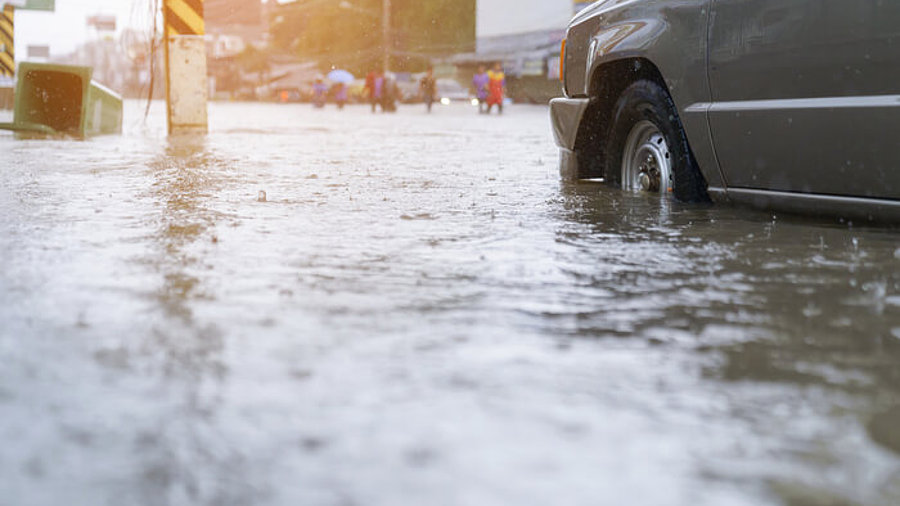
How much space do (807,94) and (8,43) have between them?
17005 mm

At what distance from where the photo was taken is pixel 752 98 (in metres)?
5.44

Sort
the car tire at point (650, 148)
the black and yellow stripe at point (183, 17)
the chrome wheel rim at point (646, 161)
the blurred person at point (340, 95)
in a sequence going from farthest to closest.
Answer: the blurred person at point (340, 95)
the black and yellow stripe at point (183, 17)
the chrome wheel rim at point (646, 161)
the car tire at point (650, 148)

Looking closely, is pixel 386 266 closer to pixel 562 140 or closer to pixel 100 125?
pixel 562 140

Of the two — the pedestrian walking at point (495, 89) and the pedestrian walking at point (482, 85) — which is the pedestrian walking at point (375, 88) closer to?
the pedestrian walking at point (482, 85)

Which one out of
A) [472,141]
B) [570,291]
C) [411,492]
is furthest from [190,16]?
[411,492]

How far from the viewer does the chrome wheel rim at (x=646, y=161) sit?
657 centimetres

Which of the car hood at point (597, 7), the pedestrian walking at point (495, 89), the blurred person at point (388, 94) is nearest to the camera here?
the car hood at point (597, 7)

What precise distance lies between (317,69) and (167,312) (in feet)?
220

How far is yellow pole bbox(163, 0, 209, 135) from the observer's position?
46.9ft

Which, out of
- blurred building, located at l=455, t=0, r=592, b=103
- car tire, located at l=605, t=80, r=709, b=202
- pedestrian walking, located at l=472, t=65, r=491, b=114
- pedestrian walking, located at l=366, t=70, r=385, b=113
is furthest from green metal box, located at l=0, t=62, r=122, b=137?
blurred building, located at l=455, t=0, r=592, b=103

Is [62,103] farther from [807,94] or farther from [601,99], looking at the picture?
[807,94]

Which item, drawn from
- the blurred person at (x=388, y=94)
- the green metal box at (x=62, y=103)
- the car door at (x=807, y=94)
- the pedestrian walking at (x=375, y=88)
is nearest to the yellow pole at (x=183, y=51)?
the green metal box at (x=62, y=103)

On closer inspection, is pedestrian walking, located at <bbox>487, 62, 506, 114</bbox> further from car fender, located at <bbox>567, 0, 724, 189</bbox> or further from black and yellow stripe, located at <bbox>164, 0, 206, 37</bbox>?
car fender, located at <bbox>567, 0, 724, 189</bbox>

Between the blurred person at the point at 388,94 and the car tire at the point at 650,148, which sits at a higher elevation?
the blurred person at the point at 388,94
